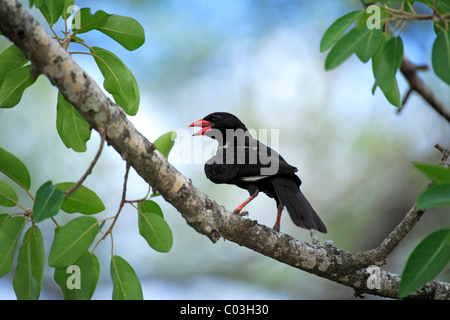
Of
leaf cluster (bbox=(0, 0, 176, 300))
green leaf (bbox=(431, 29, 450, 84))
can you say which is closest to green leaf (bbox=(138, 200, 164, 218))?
leaf cluster (bbox=(0, 0, 176, 300))

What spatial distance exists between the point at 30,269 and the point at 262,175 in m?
1.54

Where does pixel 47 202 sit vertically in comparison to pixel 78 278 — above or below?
above

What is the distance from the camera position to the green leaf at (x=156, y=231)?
2.43 metres

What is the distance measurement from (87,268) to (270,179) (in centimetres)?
137

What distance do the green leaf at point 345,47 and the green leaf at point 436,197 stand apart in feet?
2.01

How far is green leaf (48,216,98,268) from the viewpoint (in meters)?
2.26

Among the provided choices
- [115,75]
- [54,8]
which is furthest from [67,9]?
[115,75]

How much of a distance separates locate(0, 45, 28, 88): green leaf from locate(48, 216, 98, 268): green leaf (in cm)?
Result: 95

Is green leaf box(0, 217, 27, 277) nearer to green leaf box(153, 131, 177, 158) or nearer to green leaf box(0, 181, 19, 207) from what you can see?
green leaf box(0, 181, 19, 207)

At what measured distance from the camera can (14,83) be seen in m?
2.64

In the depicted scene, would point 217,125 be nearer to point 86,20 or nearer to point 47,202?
point 86,20

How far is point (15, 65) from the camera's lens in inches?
104

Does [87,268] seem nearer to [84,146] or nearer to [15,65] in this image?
[84,146]
